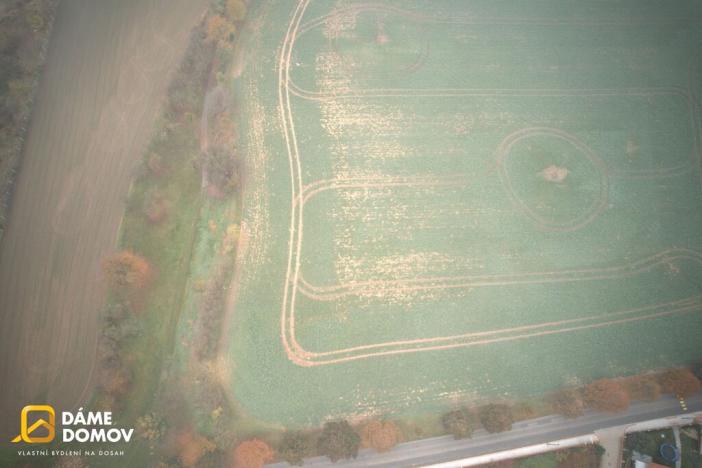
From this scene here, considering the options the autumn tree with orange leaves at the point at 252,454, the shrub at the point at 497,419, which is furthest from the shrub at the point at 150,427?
the shrub at the point at 497,419

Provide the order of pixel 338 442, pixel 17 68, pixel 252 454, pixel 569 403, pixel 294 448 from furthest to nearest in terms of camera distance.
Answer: pixel 17 68, pixel 569 403, pixel 294 448, pixel 338 442, pixel 252 454

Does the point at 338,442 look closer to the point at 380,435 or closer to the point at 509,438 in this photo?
the point at 380,435

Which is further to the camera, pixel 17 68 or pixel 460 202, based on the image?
pixel 17 68

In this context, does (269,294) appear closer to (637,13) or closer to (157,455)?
(157,455)

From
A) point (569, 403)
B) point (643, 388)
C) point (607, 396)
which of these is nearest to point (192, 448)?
point (569, 403)

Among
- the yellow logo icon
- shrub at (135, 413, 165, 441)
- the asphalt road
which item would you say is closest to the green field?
the asphalt road

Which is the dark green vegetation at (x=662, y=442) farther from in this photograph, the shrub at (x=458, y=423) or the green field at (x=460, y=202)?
the shrub at (x=458, y=423)

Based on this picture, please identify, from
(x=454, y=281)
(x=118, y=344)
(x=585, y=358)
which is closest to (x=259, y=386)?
(x=118, y=344)
